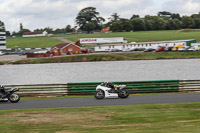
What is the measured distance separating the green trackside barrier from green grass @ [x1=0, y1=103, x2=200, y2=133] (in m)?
6.36

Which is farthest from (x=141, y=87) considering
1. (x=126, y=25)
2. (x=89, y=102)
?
(x=126, y=25)

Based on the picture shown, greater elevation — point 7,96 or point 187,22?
point 187,22

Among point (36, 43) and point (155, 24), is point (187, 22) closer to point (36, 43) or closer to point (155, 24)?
point (155, 24)

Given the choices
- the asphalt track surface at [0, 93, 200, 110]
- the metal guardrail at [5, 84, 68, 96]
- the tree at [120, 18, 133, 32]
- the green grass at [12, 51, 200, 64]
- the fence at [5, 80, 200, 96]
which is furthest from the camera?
the tree at [120, 18, 133, 32]

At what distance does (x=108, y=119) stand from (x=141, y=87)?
9.53 metres

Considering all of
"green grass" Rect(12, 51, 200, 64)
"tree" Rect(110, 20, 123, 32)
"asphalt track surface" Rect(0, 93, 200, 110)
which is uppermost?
"tree" Rect(110, 20, 123, 32)

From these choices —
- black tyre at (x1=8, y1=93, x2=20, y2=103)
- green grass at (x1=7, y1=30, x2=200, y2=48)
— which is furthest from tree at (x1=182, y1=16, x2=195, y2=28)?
black tyre at (x1=8, y1=93, x2=20, y2=103)

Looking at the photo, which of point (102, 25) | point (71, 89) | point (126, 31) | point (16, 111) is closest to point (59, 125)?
point (16, 111)

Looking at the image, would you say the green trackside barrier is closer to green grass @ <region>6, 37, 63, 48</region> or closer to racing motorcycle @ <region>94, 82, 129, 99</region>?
racing motorcycle @ <region>94, 82, 129, 99</region>

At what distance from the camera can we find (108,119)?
43.7ft

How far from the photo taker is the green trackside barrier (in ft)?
73.6

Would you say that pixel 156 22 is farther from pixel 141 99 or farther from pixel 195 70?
pixel 141 99

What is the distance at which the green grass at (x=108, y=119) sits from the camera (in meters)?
11.7

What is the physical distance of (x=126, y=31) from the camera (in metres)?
169
